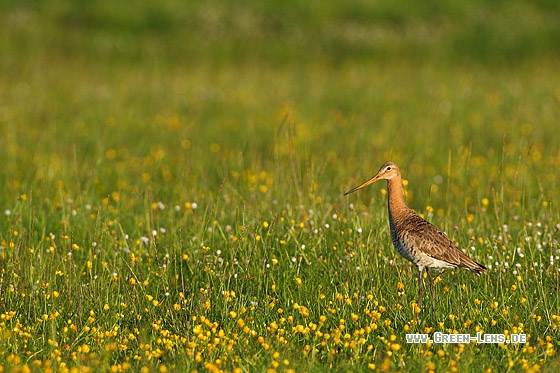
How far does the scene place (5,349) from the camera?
16.3 ft

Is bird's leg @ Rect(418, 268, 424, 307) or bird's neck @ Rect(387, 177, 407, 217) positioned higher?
bird's neck @ Rect(387, 177, 407, 217)

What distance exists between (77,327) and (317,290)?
1684mm

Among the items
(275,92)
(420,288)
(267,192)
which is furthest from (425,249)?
(275,92)

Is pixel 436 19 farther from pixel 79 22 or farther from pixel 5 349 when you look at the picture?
pixel 5 349

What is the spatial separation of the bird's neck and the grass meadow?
42cm

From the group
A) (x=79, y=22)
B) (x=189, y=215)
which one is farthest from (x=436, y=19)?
(x=189, y=215)

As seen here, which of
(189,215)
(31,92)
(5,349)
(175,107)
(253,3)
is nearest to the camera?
(5,349)

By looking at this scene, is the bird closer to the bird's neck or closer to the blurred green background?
the bird's neck

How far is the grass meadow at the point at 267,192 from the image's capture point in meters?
5.10

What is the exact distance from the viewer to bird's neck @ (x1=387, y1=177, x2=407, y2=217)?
5996 mm

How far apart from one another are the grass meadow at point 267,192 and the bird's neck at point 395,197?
0.42 meters

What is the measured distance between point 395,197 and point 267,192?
2.27m

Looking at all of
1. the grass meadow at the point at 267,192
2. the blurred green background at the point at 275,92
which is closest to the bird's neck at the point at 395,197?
the grass meadow at the point at 267,192

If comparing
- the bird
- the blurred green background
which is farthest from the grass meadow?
the bird
